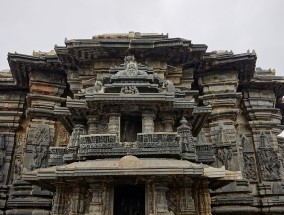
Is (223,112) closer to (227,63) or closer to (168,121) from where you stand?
(227,63)

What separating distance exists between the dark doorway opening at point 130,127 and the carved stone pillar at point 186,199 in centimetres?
223

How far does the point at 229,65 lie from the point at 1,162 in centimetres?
1137

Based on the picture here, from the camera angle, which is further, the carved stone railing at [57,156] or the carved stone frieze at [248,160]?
the carved stone frieze at [248,160]

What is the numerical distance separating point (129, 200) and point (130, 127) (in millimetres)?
2156

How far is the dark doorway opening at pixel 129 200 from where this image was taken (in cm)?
817

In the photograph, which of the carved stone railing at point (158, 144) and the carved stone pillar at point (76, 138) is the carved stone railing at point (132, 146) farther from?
the carved stone pillar at point (76, 138)

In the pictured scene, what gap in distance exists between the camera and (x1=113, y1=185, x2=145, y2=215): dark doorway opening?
817 cm

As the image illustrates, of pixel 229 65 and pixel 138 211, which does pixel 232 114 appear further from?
pixel 138 211

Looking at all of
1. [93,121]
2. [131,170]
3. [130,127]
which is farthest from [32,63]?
[131,170]

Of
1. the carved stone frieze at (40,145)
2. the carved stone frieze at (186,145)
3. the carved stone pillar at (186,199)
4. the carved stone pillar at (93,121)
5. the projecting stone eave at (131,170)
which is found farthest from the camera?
the carved stone frieze at (40,145)

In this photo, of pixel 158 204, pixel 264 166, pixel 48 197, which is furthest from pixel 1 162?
pixel 264 166

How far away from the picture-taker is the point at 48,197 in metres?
12.2

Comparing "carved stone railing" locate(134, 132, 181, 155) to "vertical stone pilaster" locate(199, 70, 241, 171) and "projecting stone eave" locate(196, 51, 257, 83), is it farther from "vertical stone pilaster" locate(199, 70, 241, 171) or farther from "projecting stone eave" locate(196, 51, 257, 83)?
"projecting stone eave" locate(196, 51, 257, 83)

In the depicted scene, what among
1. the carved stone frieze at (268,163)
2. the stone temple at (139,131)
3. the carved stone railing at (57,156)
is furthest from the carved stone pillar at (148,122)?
the carved stone frieze at (268,163)
